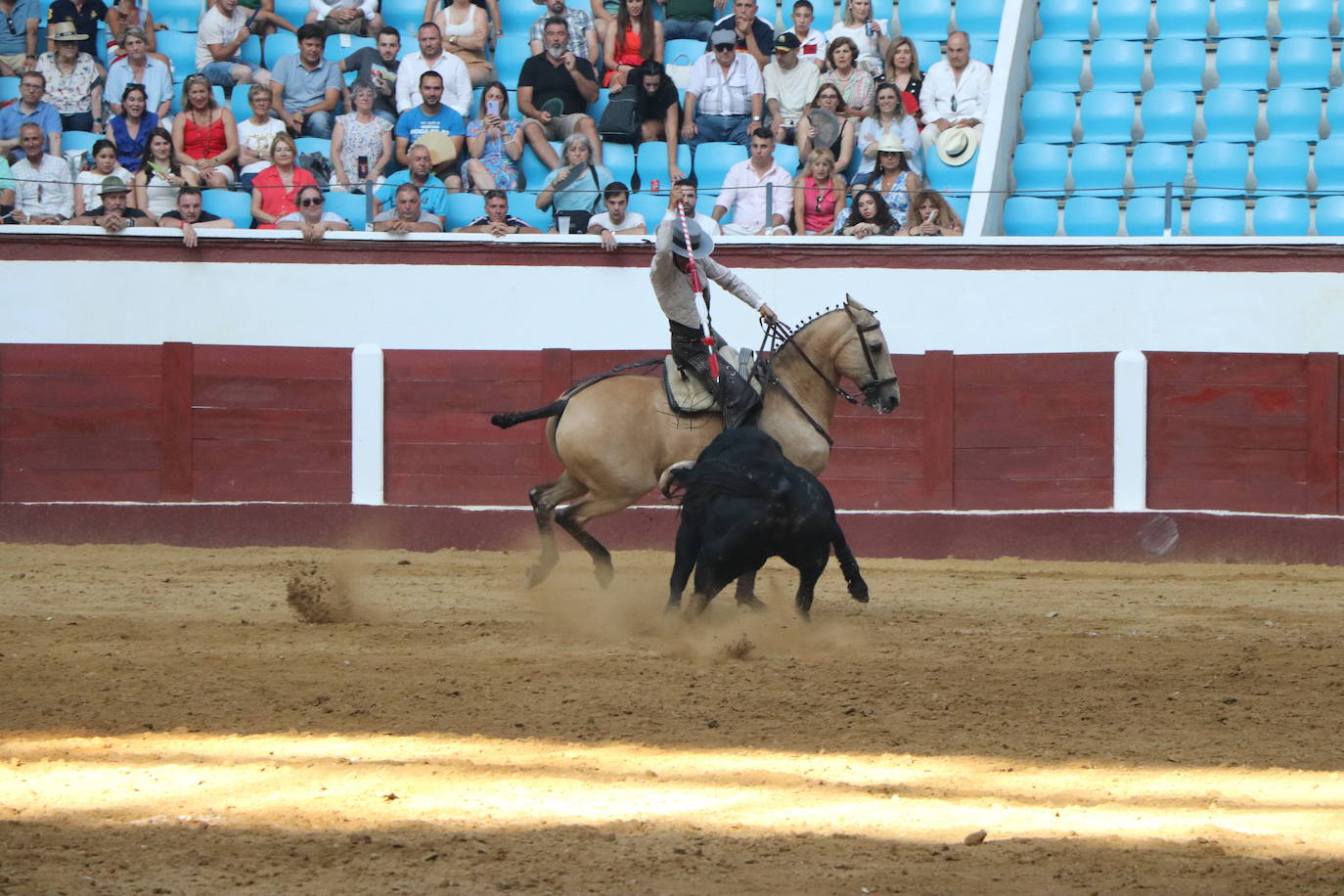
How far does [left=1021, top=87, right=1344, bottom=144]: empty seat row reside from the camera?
1284 centimetres

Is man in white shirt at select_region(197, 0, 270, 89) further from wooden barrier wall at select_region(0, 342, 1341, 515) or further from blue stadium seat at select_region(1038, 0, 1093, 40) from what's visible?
blue stadium seat at select_region(1038, 0, 1093, 40)

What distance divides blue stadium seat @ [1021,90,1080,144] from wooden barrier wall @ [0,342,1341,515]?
235 cm

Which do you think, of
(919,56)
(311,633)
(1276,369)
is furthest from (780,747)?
(919,56)

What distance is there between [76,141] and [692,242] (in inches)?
245

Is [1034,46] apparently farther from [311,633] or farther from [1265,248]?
[311,633]

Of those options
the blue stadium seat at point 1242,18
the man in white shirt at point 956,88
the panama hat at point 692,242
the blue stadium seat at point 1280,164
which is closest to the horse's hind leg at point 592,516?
the panama hat at point 692,242

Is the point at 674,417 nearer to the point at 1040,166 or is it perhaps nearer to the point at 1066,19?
the point at 1040,166

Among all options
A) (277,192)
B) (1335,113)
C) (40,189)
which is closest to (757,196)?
(277,192)

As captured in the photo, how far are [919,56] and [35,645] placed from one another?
8.51 metres

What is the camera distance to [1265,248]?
11.2 metres

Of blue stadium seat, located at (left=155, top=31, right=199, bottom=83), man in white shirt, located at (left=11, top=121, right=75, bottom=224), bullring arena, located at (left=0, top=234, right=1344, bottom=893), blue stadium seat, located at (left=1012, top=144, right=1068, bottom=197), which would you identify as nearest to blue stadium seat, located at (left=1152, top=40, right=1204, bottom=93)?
blue stadium seat, located at (left=1012, top=144, right=1068, bottom=197)

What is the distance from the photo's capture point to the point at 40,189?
1212 centimetres

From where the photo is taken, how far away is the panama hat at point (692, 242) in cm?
825

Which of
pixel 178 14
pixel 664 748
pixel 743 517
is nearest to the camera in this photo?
pixel 664 748
